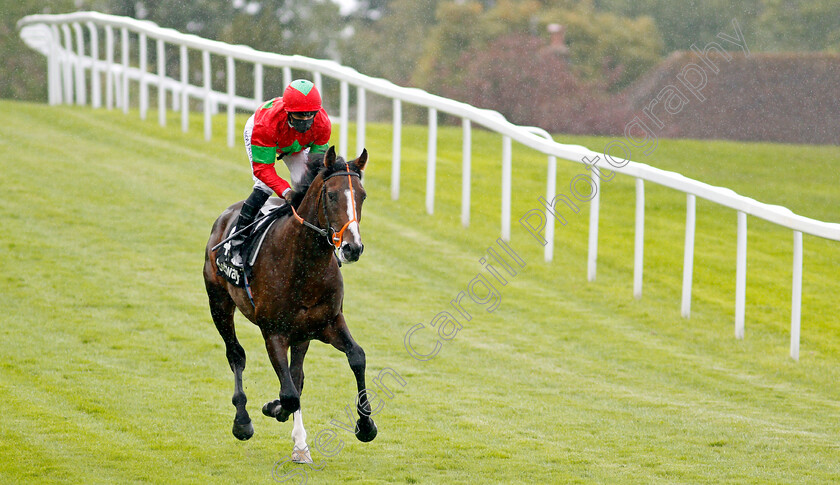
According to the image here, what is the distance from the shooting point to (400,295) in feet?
32.2

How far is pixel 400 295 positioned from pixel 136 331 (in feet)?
7.77

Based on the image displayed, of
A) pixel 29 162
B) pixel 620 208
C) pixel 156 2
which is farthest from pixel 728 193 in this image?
pixel 156 2

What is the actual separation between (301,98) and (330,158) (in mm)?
460

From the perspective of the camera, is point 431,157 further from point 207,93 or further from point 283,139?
point 283,139

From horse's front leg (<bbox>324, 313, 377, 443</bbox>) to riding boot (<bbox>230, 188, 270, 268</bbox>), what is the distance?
28.5 inches

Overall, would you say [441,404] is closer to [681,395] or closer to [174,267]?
[681,395]

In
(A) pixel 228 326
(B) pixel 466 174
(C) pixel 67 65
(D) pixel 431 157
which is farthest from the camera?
(C) pixel 67 65

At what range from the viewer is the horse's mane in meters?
5.68

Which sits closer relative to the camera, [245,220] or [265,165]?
[265,165]

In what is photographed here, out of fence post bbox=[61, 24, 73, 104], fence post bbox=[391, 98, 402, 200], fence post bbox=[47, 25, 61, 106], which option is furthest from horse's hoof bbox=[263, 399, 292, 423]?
fence post bbox=[47, 25, 61, 106]

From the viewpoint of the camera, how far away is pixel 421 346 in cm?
862

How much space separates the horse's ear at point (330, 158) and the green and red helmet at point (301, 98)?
42 centimetres

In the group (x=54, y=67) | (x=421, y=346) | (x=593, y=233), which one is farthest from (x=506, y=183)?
(x=54, y=67)

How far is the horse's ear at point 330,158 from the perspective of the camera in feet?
18.4
